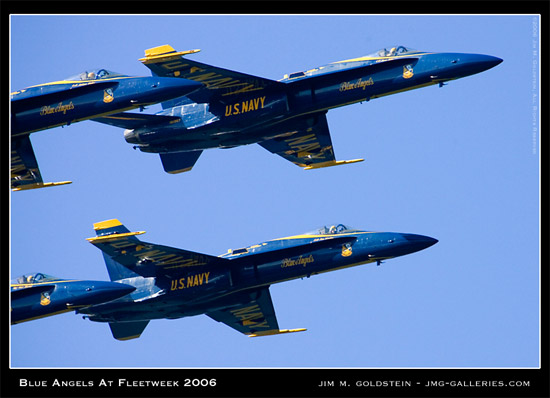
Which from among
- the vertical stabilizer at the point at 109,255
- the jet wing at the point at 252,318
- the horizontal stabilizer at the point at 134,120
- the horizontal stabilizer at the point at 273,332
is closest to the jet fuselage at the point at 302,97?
the horizontal stabilizer at the point at 134,120

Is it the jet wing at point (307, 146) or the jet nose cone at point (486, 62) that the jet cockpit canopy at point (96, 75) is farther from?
the jet nose cone at point (486, 62)

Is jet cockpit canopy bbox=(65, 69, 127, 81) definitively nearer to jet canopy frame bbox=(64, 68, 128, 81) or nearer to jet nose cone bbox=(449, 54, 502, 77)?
jet canopy frame bbox=(64, 68, 128, 81)

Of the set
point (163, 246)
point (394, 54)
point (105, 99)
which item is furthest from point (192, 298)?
point (394, 54)

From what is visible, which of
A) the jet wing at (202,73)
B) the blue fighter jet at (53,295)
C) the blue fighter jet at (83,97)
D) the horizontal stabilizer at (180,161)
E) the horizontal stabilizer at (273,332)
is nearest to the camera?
the blue fighter jet at (53,295)

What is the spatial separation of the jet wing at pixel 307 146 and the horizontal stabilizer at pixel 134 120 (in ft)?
21.0

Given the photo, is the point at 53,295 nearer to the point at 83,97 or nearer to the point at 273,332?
the point at 83,97

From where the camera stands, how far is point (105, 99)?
6144 cm

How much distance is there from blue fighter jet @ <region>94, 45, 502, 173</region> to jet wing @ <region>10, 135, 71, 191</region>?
3.64 meters

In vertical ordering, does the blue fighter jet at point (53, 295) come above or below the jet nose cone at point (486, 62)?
below

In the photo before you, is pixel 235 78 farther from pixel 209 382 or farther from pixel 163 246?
pixel 209 382

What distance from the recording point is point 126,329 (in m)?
68.2

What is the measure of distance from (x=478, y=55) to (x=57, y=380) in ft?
78.3

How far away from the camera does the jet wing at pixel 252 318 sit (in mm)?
68250

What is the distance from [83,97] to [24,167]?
623 cm
